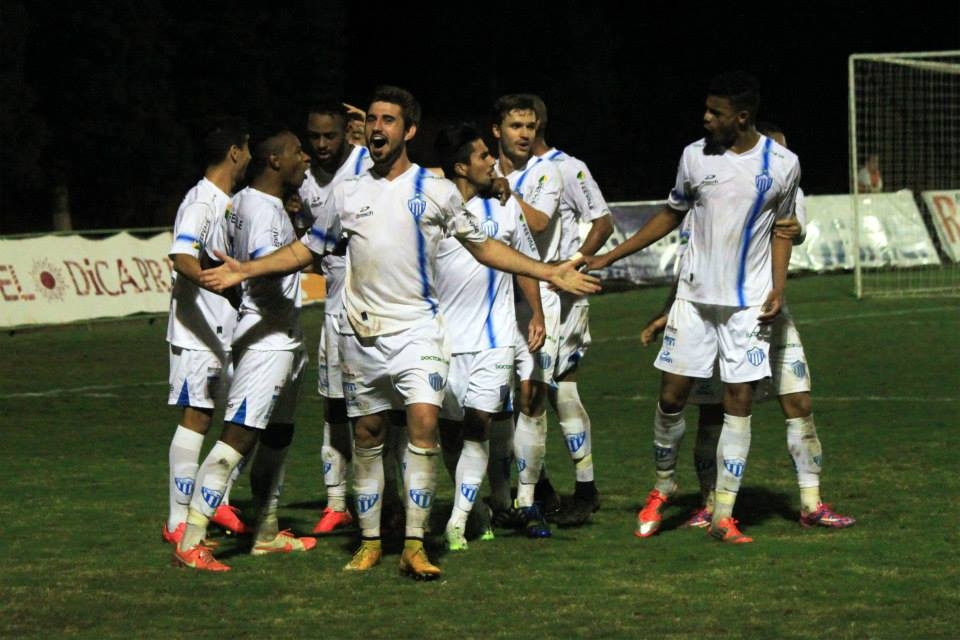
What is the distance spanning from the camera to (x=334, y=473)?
9.34 metres

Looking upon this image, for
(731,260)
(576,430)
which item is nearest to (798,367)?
(731,260)

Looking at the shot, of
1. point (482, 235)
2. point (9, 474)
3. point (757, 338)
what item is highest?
point (482, 235)

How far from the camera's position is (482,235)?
25.6 ft

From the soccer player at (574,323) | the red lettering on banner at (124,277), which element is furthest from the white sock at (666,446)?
the red lettering on banner at (124,277)

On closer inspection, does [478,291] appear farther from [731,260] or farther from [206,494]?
[206,494]

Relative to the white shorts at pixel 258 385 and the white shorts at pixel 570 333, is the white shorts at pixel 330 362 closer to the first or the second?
the white shorts at pixel 258 385

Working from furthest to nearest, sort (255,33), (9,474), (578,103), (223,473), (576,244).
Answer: (578,103) < (255,33) < (9,474) < (576,244) < (223,473)

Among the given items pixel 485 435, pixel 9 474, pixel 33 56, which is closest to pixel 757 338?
pixel 485 435

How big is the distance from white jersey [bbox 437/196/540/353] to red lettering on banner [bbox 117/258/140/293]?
14615 millimetres

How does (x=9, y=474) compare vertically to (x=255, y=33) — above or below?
below

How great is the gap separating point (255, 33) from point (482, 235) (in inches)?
→ 1385

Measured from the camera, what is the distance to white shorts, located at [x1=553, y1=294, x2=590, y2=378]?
Result: 949cm

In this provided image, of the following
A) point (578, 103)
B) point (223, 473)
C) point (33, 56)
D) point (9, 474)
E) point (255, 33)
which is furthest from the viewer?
point (578, 103)

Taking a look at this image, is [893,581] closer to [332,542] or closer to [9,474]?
[332,542]
